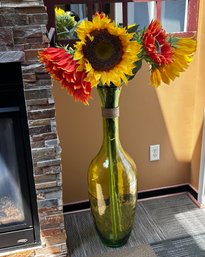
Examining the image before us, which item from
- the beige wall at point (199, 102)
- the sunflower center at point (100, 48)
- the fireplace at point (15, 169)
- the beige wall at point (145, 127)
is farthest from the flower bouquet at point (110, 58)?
the beige wall at point (199, 102)

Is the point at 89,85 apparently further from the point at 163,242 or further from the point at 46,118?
the point at 163,242

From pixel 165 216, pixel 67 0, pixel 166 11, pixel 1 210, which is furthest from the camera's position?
pixel 165 216

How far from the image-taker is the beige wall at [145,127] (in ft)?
6.41

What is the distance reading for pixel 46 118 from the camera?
1449 millimetres

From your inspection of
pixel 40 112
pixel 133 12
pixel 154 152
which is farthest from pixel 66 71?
pixel 154 152

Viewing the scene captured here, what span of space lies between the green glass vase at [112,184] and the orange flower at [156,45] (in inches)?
11.2

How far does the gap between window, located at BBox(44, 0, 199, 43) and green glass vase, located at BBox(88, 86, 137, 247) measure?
0.55 metres

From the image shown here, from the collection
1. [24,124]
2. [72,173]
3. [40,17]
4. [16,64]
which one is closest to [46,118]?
[24,124]

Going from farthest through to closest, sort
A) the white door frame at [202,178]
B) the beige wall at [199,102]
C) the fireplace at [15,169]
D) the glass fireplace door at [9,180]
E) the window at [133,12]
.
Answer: the white door frame at [202,178]
the beige wall at [199,102]
the window at [133,12]
the glass fireplace door at [9,180]
the fireplace at [15,169]

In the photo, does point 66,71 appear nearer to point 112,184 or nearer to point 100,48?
point 100,48

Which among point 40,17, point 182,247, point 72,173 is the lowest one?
point 182,247

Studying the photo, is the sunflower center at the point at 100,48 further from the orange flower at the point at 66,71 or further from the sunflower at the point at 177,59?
the sunflower at the point at 177,59

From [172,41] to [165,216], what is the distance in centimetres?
120

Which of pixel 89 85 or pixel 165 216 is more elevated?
pixel 89 85
